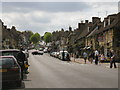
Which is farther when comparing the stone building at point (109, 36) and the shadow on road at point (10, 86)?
the stone building at point (109, 36)

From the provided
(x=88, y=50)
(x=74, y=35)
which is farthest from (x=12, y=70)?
(x=74, y=35)

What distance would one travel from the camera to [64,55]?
163ft

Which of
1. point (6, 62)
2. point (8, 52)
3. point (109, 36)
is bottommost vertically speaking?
point (6, 62)

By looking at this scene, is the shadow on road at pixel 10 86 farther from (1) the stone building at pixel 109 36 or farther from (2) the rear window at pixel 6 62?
(1) the stone building at pixel 109 36

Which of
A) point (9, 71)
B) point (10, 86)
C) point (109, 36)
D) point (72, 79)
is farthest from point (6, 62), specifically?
point (109, 36)

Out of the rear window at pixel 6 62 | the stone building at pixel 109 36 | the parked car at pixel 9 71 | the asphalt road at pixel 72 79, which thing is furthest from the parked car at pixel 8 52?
the stone building at pixel 109 36

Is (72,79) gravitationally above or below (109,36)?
below

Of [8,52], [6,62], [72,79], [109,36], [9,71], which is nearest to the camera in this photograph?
[9,71]

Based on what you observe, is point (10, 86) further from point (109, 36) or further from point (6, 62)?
point (109, 36)

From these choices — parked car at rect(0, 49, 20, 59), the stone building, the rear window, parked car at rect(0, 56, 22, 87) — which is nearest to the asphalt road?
parked car at rect(0, 56, 22, 87)

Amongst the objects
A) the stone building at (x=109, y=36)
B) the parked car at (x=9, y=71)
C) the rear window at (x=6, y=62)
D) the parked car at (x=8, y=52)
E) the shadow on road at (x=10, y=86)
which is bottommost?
the shadow on road at (x=10, y=86)

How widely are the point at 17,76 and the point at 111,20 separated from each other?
125 feet

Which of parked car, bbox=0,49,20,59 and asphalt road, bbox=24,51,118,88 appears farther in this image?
parked car, bbox=0,49,20,59

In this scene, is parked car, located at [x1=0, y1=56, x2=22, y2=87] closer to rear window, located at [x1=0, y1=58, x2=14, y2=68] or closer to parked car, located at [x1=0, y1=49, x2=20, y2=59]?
rear window, located at [x1=0, y1=58, x2=14, y2=68]
